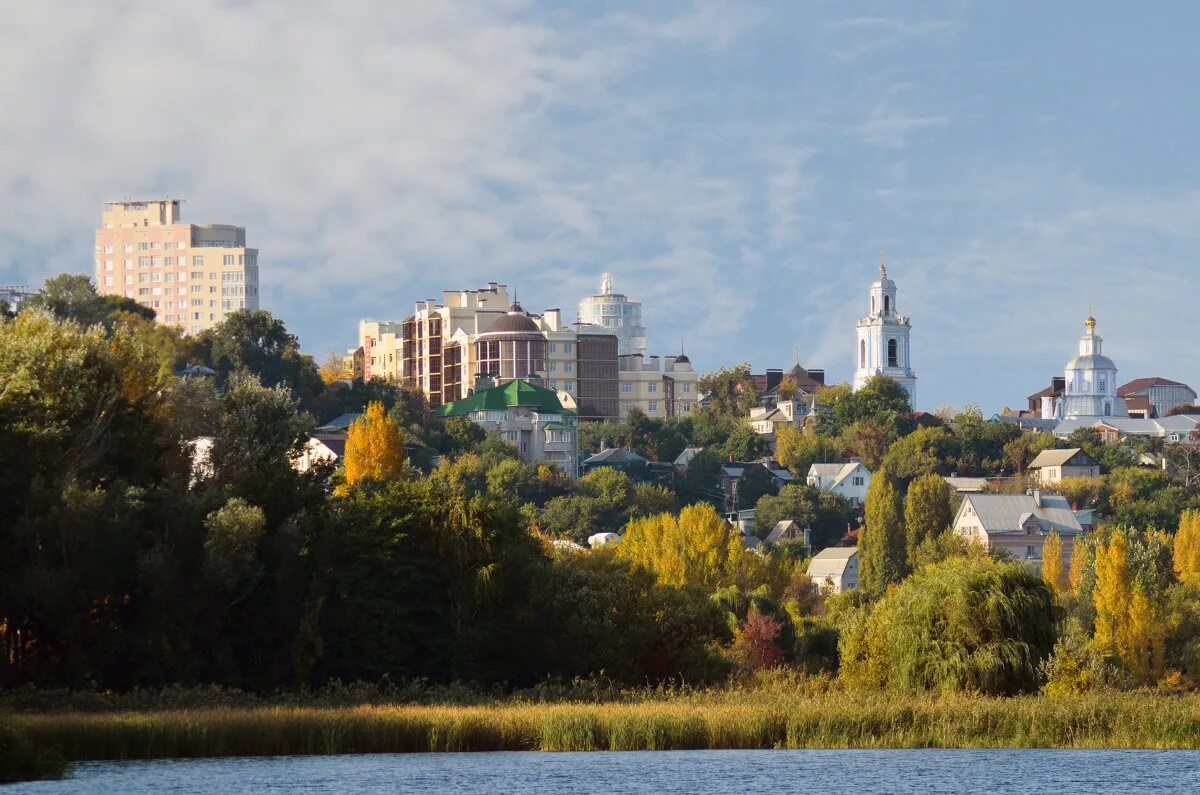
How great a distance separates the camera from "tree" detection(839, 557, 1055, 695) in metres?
65.6

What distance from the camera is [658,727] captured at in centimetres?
5669

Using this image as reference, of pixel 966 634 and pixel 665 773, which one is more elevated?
pixel 966 634

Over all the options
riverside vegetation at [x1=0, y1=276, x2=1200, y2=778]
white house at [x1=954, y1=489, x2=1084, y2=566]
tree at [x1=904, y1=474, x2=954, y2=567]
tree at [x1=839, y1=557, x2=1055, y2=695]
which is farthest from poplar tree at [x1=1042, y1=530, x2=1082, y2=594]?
tree at [x1=839, y1=557, x2=1055, y2=695]

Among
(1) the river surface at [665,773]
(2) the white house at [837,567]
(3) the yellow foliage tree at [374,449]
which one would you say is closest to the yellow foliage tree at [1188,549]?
(2) the white house at [837,567]

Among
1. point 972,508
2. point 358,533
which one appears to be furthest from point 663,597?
point 972,508

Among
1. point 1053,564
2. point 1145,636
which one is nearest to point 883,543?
point 1053,564

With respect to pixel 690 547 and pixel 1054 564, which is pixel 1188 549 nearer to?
pixel 1054 564

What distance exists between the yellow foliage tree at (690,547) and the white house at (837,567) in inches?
1601

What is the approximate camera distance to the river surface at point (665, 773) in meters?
50.5

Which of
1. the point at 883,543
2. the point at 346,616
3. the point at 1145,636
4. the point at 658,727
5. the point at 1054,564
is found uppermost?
the point at 883,543

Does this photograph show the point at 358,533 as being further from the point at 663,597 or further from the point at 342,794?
the point at 342,794

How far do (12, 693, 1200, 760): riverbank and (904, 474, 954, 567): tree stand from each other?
101m

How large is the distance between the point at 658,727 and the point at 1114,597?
59.5m

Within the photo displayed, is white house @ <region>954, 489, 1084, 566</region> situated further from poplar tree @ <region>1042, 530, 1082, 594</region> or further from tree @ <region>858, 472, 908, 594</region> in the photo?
tree @ <region>858, 472, 908, 594</region>
